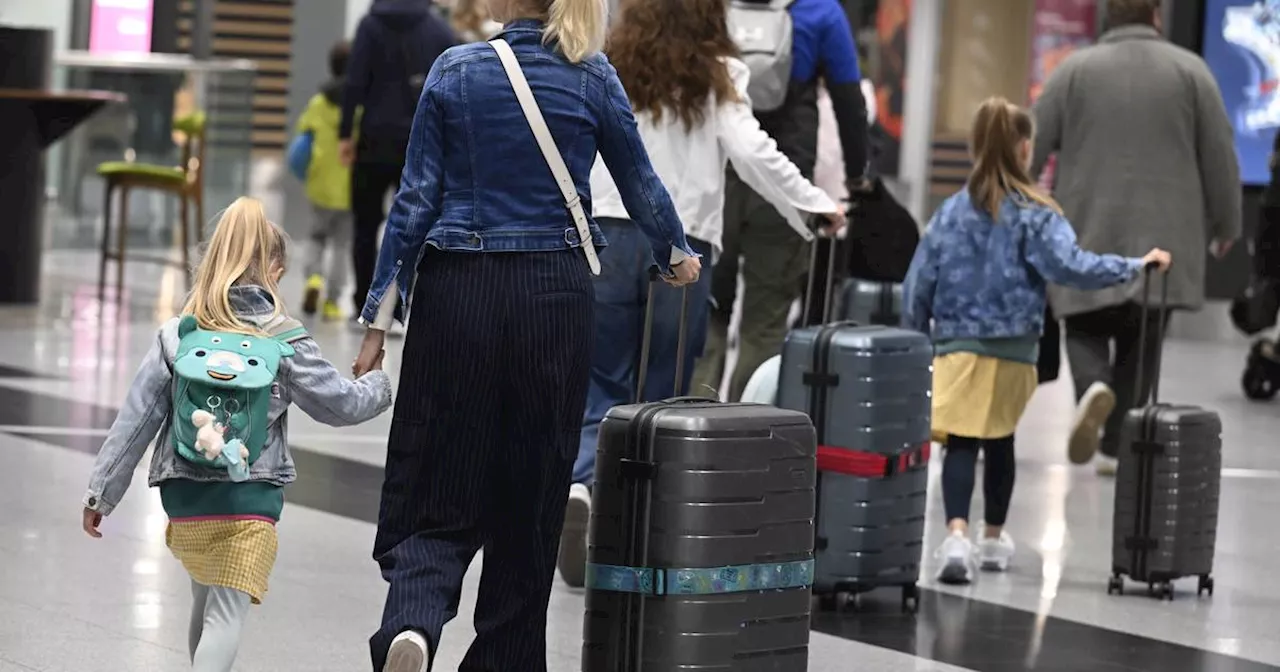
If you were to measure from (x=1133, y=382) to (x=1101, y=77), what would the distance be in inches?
47.5

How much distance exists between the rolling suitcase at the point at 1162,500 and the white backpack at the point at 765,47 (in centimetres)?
144

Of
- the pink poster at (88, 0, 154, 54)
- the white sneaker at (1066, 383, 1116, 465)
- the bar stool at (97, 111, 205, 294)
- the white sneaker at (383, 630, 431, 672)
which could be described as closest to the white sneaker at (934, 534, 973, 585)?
the white sneaker at (1066, 383, 1116, 465)

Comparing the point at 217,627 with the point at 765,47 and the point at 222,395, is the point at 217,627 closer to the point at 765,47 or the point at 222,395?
the point at 222,395

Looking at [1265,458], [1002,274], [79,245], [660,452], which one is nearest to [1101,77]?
[1265,458]

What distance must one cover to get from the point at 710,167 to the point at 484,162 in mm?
1927

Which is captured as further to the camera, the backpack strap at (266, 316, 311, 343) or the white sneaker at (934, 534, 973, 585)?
the white sneaker at (934, 534, 973, 585)

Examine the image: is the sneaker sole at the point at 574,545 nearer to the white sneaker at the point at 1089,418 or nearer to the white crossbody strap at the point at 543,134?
the white crossbody strap at the point at 543,134

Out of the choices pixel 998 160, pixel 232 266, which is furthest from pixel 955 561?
pixel 232 266

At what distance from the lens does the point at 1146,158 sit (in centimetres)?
881

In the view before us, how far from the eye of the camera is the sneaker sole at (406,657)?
396 cm

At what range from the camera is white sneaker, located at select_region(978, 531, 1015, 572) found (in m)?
6.72

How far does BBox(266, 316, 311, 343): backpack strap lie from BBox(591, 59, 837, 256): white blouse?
1.68 meters

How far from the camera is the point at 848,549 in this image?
5.84 meters

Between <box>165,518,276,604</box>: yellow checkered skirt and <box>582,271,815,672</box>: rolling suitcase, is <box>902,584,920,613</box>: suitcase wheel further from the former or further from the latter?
<box>165,518,276,604</box>: yellow checkered skirt
